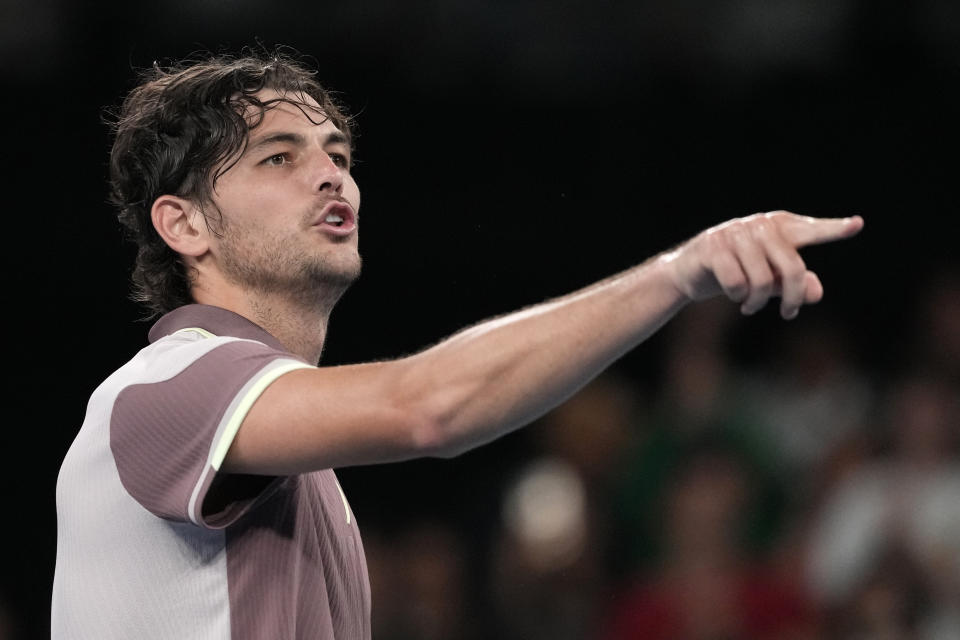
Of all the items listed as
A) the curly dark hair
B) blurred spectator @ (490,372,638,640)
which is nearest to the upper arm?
the curly dark hair

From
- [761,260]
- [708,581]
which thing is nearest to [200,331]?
[761,260]

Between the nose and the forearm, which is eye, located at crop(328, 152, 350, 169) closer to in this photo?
the nose

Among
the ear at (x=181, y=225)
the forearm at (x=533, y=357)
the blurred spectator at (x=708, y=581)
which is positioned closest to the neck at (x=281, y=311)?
the ear at (x=181, y=225)

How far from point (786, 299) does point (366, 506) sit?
534 cm

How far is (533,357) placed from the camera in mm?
→ 2051

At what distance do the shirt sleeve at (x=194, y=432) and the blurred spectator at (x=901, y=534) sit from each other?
3.58 m

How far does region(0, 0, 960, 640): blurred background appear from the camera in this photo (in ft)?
20.3

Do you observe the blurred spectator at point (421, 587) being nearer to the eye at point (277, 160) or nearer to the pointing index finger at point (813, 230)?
the eye at point (277, 160)

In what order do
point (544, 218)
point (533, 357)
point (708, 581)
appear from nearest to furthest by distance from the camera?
point (533, 357)
point (708, 581)
point (544, 218)

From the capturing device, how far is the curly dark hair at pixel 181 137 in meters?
3.05

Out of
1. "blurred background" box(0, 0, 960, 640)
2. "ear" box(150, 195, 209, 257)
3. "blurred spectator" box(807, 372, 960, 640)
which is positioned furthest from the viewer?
"blurred background" box(0, 0, 960, 640)

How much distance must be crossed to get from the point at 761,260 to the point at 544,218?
5.67 metres

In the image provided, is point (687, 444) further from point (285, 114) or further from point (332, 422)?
point (332, 422)

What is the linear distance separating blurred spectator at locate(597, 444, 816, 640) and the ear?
321 cm
